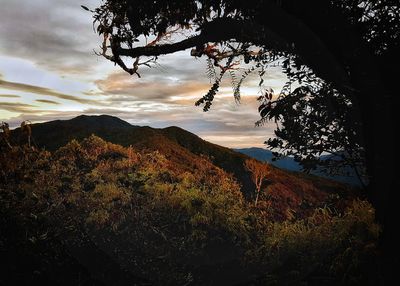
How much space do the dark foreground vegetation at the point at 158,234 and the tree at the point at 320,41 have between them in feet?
5.48

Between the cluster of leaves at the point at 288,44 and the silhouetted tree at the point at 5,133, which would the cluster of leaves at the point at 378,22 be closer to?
the cluster of leaves at the point at 288,44

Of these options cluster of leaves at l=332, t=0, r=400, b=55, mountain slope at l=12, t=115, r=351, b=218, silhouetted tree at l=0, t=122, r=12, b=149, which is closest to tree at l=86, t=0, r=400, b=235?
cluster of leaves at l=332, t=0, r=400, b=55

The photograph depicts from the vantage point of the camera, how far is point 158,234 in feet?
31.9

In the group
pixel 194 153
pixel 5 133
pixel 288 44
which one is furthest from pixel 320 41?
pixel 194 153

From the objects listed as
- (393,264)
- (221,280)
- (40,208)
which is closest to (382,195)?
(393,264)

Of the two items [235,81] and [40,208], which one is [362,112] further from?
[40,208]

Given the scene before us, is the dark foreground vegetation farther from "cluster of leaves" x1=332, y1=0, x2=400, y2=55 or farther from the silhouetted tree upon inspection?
"cluster of leaves" x1=332, y1=0, x2=400, y2=55

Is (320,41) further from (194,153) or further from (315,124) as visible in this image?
(194,153)

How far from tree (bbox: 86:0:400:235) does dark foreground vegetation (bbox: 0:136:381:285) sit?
1.67 meters

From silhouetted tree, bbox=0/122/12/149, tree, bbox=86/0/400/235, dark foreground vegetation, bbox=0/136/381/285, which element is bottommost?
dark foreground vegetation, bbox=0/136/381/285

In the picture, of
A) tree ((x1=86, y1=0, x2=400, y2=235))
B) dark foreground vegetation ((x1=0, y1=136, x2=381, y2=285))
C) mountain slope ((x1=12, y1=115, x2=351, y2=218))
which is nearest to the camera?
tree ((x1=86, y1=0, x2=400, y2=235))

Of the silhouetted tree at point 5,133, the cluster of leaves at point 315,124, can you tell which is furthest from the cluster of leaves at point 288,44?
the silhouetted tree at point 5,133

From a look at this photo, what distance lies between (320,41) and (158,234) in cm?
642

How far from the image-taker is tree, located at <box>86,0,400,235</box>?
471 cm
